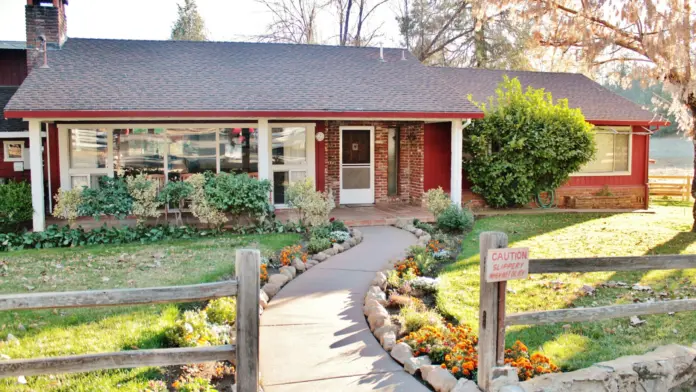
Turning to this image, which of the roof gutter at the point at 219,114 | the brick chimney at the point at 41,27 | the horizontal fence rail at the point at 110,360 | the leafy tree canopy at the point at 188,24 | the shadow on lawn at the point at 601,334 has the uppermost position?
the leafy tree canopy at the point at 188,24

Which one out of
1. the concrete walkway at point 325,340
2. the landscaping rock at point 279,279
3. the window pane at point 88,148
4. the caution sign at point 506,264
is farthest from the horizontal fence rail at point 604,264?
the window pane at point 88,148

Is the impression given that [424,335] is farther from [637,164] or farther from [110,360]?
[637,164]

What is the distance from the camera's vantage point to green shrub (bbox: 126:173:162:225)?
10688 mm

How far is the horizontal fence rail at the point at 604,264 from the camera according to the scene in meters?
4.35

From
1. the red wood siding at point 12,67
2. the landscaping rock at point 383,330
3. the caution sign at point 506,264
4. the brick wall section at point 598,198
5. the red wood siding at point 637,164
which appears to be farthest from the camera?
the red wood siding at point 637,164

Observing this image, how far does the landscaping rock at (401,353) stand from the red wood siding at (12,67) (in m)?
14.9

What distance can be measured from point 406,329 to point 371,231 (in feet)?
18.9

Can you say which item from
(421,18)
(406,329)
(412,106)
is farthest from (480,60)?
(406,329)

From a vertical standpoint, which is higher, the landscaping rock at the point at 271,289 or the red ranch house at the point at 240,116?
the red ranch house at the point at 240,116

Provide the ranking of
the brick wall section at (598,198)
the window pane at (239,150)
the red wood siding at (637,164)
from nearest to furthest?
the window pane at (239,150)
the brick wall section at (598,198)
the red wood siding at (637,164)

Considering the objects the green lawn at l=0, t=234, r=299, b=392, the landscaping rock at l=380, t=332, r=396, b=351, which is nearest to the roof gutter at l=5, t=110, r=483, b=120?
the green lawn at l=0, t=234, r=299, b=392

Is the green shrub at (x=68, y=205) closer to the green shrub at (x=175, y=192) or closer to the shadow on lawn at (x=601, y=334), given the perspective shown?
the green shrub at (x=175, y=192)

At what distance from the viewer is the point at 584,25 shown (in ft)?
36.3

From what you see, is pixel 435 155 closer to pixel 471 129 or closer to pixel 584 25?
pixel 471 129
